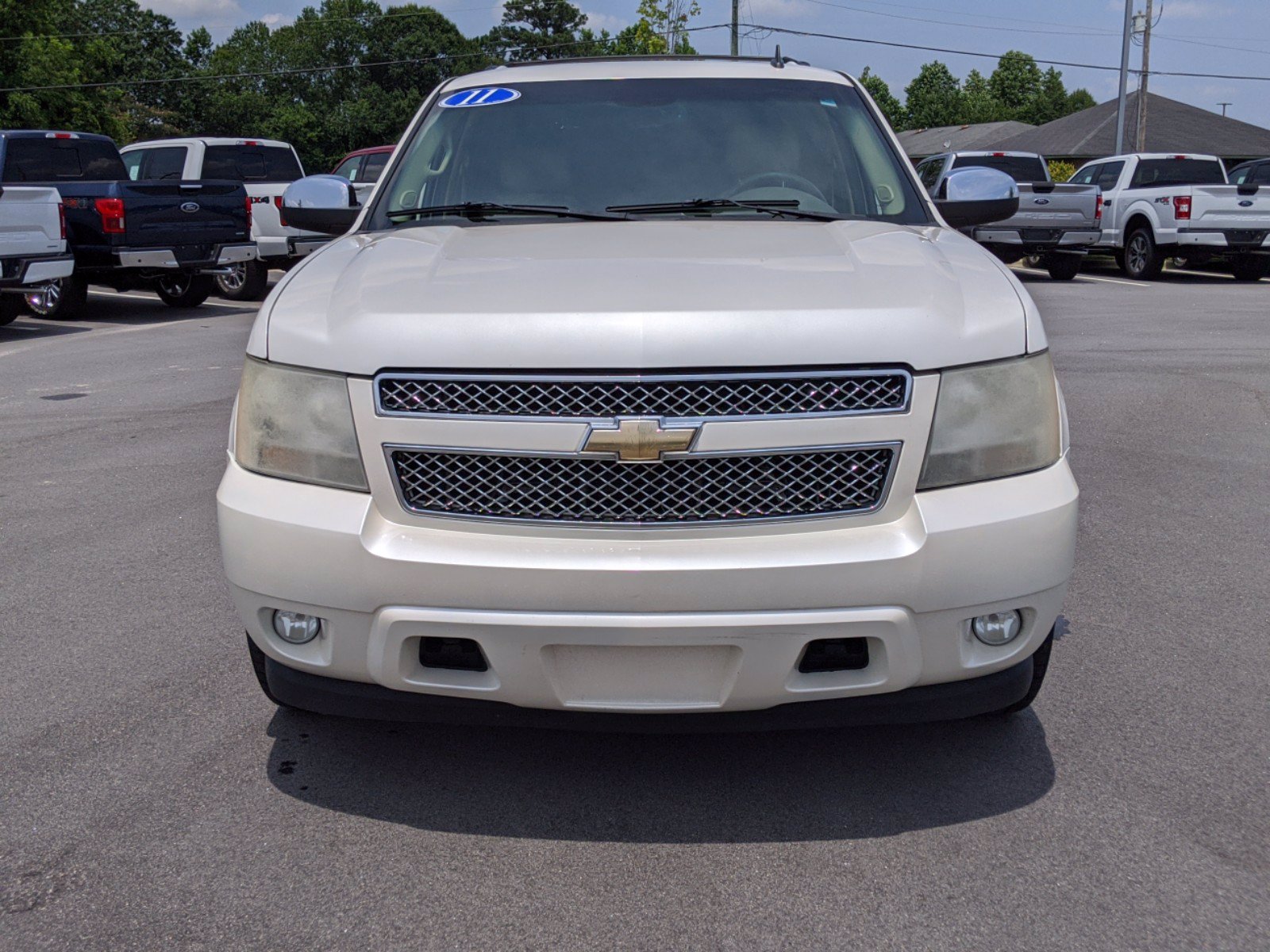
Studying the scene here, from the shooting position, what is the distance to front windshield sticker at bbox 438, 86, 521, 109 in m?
4.34

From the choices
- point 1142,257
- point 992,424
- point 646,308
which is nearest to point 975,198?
point 992,424

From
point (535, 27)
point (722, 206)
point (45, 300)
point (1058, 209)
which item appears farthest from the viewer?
point (535, 27)

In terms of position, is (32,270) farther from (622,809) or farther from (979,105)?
(979,105)

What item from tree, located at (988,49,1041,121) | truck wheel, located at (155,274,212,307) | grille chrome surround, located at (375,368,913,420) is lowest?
truck wheel, located at (155,274,212,307)

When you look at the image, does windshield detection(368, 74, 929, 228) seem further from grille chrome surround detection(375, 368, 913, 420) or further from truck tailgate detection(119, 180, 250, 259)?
truck tailgate detection(119, 180, 250, 259)

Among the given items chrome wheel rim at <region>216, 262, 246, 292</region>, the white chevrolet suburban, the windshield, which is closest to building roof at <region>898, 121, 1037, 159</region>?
chrome wheel rim at <region>216, 262, 246, 292</region>

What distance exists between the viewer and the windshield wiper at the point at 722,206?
12.5 ft

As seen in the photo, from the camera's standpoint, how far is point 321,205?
445 centimetres

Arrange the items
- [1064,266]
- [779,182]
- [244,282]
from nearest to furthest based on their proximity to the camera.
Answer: [779,182] < [244,282] < [1064,266]

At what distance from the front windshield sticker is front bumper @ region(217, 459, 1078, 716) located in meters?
2.04

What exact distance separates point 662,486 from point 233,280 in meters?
15.2

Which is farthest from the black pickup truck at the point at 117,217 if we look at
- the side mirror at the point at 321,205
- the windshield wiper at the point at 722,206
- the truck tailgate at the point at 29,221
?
the windshield wiper at the point at 722,206

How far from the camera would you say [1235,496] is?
19.7ft

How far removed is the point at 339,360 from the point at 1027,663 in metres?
1.70
